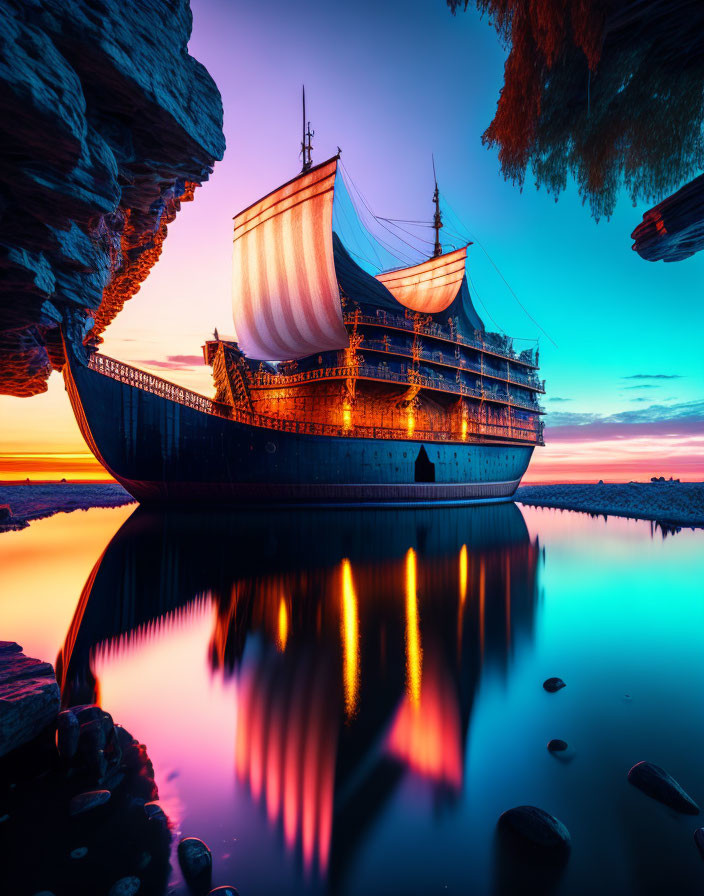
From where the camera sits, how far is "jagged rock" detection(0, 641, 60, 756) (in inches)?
98.7

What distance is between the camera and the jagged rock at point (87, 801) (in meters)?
2.21

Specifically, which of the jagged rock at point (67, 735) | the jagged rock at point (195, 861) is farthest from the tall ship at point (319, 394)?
the jagged rock at point (195, 861)

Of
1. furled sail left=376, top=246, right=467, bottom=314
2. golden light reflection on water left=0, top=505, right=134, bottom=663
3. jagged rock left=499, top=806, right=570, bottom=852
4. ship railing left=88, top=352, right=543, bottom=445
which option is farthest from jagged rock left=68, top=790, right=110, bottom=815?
furled sail left=376, top=246, right=467, bottom=314

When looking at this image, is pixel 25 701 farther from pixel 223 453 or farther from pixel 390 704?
pixel 223 453

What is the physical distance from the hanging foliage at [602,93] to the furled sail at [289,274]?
63.4ft

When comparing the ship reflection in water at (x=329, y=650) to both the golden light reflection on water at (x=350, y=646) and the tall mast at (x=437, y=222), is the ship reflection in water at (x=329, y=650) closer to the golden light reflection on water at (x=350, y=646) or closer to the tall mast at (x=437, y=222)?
the golden light reflection on water at (x=350, y=646)

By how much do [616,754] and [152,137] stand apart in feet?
24.7

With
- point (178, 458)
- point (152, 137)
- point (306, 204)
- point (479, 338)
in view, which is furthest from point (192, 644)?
point (479, 338)

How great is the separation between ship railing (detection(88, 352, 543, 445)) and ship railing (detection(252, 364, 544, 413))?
882 millimetres

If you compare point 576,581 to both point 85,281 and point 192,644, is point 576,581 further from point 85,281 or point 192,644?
point 85,281

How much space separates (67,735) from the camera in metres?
2.71

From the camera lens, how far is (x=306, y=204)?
1003 inches

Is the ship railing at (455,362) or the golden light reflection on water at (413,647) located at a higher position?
the ship railing at (455,362)

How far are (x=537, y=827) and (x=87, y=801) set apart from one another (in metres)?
2.52
